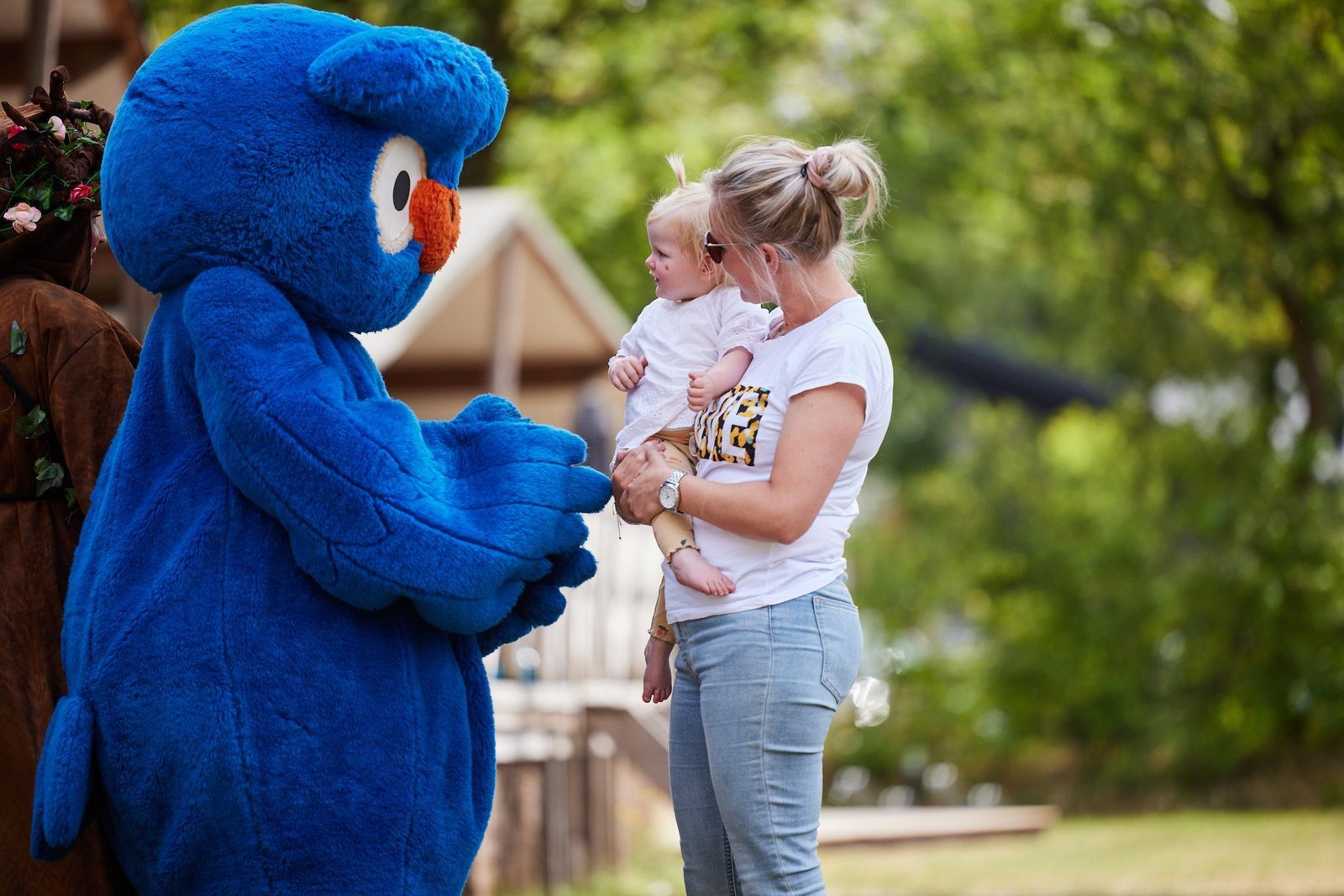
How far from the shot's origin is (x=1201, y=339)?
46.6 feet

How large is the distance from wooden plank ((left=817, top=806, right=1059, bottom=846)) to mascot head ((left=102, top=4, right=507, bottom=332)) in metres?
6.61

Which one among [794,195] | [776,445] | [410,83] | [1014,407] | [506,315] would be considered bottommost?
[1014,407]

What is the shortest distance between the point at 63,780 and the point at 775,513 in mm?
1201

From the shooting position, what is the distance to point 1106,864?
25.1 ft

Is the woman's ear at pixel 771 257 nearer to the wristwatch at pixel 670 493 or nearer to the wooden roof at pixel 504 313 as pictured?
the wristwatch at pixel 670 493

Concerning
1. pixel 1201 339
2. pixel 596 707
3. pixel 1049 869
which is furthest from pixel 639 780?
pixel 1201 339

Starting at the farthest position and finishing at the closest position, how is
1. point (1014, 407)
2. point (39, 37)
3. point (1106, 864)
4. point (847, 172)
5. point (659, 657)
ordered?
point (1014, 407)
point (1106, 864)
point (39, 37)
point (659, 657)
point (847, 172)

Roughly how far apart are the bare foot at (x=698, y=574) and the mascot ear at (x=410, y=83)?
0.83 meters

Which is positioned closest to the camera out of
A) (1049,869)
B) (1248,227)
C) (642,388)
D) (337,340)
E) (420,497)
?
(420,497)

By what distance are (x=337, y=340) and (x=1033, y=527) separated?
11095 millimetres

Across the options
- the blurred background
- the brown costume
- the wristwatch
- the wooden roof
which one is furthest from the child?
the wooden roof

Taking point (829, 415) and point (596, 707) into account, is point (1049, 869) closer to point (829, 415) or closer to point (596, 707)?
point (596, 707)

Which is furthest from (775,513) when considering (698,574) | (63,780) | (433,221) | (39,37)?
(39,37)

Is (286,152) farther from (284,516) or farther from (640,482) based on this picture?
(640,482)
